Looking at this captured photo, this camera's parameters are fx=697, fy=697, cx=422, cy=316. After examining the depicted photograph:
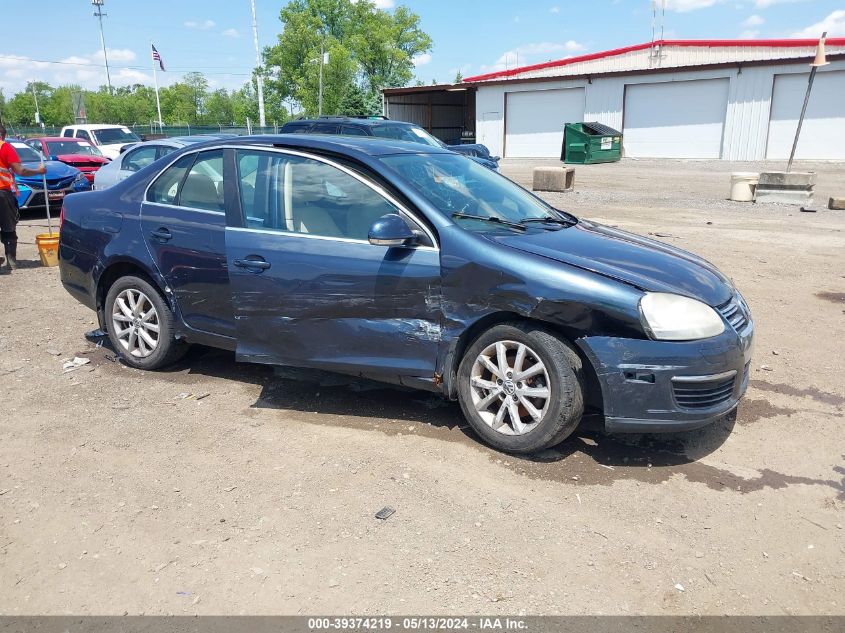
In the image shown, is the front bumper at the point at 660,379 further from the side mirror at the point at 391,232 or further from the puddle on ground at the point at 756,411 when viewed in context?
the side mirror at the point at 391,232

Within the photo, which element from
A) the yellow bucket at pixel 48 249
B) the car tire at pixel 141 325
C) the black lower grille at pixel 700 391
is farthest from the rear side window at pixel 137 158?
the black lower grille at pixel 700 391

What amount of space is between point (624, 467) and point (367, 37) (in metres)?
77.8

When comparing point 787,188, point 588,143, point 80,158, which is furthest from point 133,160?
point 588,143

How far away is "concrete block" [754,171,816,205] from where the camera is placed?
15.3 metres

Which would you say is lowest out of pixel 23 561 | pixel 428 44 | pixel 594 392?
pixel 23 561

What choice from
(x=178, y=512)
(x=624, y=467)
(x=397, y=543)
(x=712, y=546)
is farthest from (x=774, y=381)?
(x=178, y=512)

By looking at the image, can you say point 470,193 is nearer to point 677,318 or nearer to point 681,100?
point 677,318

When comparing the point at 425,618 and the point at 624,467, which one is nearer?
the point at 425,618

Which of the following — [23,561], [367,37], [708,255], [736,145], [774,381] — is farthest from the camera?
[367,37]

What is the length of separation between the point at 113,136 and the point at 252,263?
72.4ft

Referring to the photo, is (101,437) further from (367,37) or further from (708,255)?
(367,37)

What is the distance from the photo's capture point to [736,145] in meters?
30.1

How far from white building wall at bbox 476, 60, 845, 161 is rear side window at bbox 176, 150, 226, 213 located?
2941cm

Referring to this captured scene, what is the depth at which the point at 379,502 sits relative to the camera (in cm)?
355
